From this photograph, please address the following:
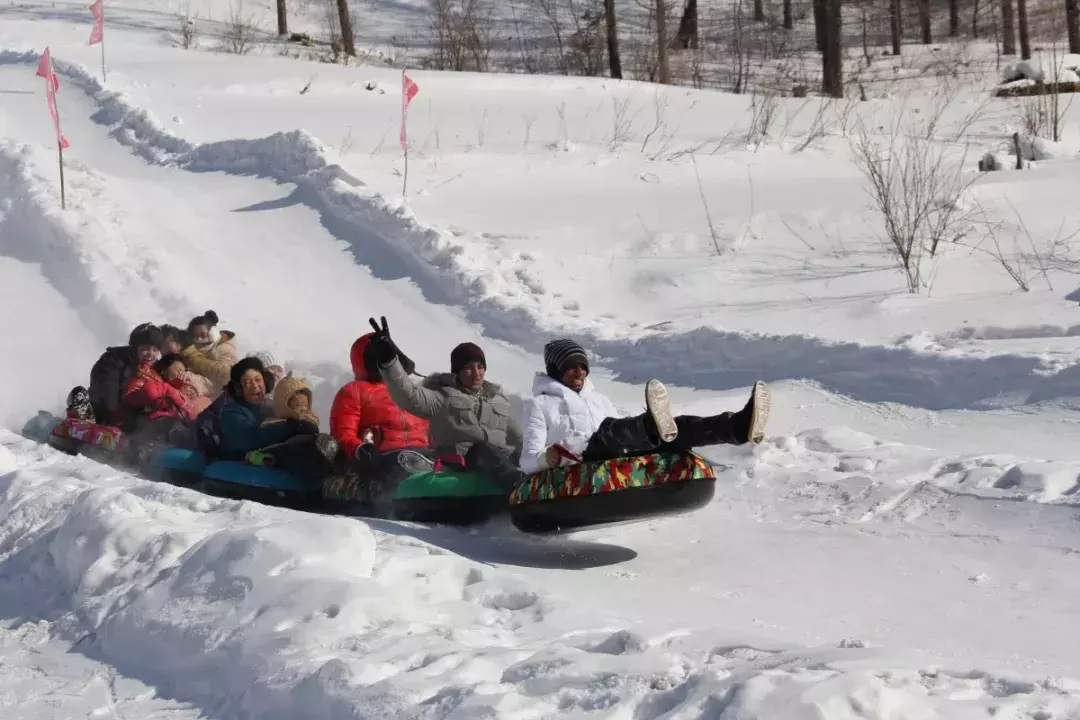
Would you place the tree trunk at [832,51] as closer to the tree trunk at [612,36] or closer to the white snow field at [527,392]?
the white snow field at [527,392]

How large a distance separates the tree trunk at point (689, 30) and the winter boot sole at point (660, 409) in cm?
2900

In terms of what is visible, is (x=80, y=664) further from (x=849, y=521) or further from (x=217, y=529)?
(x=849, y=521)

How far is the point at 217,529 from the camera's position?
635 centimetres

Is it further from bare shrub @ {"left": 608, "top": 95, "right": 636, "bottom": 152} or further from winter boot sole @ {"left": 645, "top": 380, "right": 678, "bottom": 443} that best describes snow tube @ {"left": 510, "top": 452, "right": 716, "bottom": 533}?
bare shrub @ {"left": 608, "top": 95, "right": 636, "bottom": 152}

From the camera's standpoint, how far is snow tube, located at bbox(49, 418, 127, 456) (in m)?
9.16

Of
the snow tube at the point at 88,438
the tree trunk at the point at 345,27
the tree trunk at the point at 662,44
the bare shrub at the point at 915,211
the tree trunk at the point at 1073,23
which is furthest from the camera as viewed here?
the tree trunk at the point at 345,27

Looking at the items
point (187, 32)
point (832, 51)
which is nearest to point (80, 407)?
point (832, 51)

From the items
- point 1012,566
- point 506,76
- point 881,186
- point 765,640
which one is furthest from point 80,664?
point 506,76

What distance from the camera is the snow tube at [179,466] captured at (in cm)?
858

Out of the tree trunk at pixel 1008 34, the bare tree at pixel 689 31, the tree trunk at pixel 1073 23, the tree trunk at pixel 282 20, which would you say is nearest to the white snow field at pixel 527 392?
the tree trunk at pixel 1073 23

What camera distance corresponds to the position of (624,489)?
20.7 ft

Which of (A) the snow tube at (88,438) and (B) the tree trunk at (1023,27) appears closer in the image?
(A) the snow tube at (88,438)

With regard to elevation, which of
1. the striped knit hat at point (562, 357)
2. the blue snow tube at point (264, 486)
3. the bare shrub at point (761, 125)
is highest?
the bare shrub at point (761, 125)

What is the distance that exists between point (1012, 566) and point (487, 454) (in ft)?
9.70
